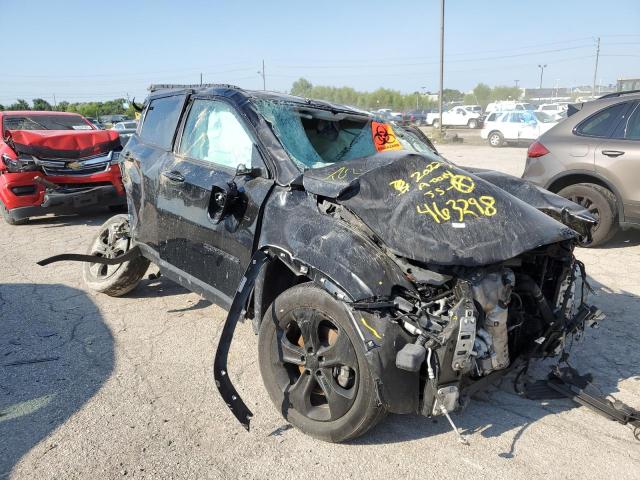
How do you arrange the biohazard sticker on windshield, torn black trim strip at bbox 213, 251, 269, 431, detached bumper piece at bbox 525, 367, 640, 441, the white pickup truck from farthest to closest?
the white pickup truck → the biohazard sticker on windshield → detached bumper piece at bbox 525, 367, 640, 441 → torn black trim strip at bbox 213, 251, 269, 431

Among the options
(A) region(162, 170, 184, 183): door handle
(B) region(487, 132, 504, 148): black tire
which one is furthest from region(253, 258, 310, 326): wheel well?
(B) region(487, 132, 504, 148): black tire

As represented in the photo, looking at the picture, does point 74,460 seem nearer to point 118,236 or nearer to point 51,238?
point 118,236

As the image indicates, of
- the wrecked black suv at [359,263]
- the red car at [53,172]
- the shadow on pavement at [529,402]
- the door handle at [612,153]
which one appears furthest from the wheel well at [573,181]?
the red car at [53,172]

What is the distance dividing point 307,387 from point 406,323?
75 cm

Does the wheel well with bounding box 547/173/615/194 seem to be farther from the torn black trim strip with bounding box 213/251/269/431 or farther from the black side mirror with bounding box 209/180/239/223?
the torn black trim strip with bounding box 213/251/269/431

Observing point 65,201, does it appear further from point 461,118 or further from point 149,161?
point 461,118

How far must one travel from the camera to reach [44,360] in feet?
11.9

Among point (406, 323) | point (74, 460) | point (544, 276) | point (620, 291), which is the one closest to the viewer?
point (406, 323)

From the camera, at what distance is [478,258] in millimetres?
2342

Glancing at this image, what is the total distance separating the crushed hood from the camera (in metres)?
2.39

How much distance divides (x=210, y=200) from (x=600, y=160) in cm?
481

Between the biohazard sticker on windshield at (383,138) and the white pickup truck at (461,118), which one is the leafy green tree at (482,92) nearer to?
the white pickup truck at (461,118)

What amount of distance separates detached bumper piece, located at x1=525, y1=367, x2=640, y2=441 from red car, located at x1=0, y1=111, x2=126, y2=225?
6.93 meters

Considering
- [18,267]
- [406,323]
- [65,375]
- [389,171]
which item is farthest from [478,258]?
[18,267]
